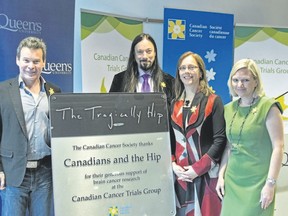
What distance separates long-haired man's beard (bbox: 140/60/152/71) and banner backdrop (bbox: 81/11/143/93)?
3.57 ft

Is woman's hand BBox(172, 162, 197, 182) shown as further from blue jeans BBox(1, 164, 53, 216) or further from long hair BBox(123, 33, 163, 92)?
blue jeans BBox(1, 164, 53, 216)

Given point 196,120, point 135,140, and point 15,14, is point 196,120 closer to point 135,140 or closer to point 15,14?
point 135,140

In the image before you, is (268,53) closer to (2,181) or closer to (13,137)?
(13,137)

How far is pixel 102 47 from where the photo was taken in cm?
362

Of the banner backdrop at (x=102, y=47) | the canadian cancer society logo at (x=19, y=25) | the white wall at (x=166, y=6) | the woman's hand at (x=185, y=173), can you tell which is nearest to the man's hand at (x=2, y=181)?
the woman's hand at (x=185, y=173)

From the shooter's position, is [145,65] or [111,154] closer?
[111,154]

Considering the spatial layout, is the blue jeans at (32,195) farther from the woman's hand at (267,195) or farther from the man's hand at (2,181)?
the woman's hand at (267,195)

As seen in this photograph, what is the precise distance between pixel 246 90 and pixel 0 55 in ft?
6.20

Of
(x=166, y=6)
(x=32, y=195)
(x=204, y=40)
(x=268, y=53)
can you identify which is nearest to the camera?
(x=32, y=195)

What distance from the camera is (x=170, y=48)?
3.91m

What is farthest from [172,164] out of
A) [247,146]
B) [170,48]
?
[170,48]

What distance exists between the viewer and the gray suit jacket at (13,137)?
199 cm

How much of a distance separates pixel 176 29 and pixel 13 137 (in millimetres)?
2391

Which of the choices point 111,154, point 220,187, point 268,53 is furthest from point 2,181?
point 268,53
